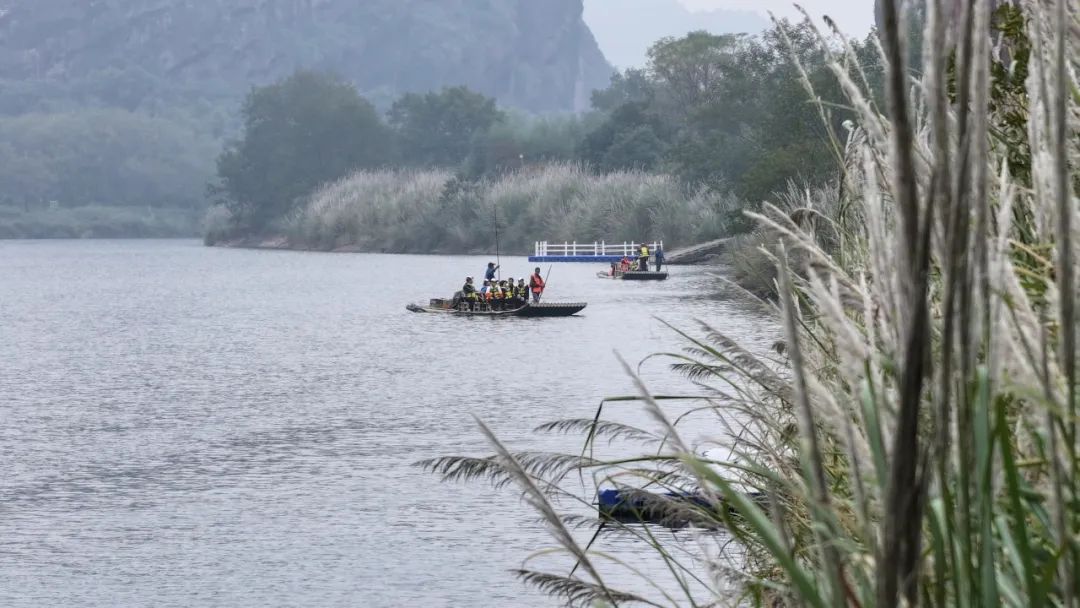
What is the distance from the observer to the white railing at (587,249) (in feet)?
228

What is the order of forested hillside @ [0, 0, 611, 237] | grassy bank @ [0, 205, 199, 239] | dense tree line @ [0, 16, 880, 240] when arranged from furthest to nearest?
forested hillside @ [0, 0, 611, 237]
grassy bank @ [0, 205, 199, 239]
dense tree line @ [0, 16, 880, 240]

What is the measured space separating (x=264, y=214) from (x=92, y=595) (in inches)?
3813

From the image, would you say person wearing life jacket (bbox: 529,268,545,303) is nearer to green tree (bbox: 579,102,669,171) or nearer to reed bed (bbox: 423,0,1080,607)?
reed bed (bbox: 423,0,1080,607)

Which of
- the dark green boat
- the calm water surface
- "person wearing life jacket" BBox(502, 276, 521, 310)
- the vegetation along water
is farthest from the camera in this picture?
"person wearing life jacket" BBox(502, 276, 521, 310)

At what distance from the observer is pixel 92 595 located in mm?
12477

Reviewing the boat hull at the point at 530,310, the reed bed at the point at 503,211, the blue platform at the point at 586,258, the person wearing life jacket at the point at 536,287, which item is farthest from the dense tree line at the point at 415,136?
the boat hull at the point at 530,310

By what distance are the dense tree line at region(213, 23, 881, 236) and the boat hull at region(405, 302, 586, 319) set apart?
28.4ft

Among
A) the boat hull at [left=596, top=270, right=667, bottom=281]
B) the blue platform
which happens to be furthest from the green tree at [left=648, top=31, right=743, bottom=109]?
the boat hull at [left=596, top=270, right=667, bottom=281]

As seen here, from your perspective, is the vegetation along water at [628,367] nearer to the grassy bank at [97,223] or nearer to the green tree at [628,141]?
the green tree at [628,141]

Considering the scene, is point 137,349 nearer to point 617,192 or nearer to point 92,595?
point 92,595

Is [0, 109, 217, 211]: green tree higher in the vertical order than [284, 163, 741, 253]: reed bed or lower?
higher

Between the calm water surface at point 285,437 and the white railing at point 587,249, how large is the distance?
2115 cm

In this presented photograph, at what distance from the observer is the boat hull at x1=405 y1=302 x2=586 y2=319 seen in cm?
3759

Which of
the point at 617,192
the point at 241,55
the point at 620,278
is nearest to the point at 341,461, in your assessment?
the point at 620,278
